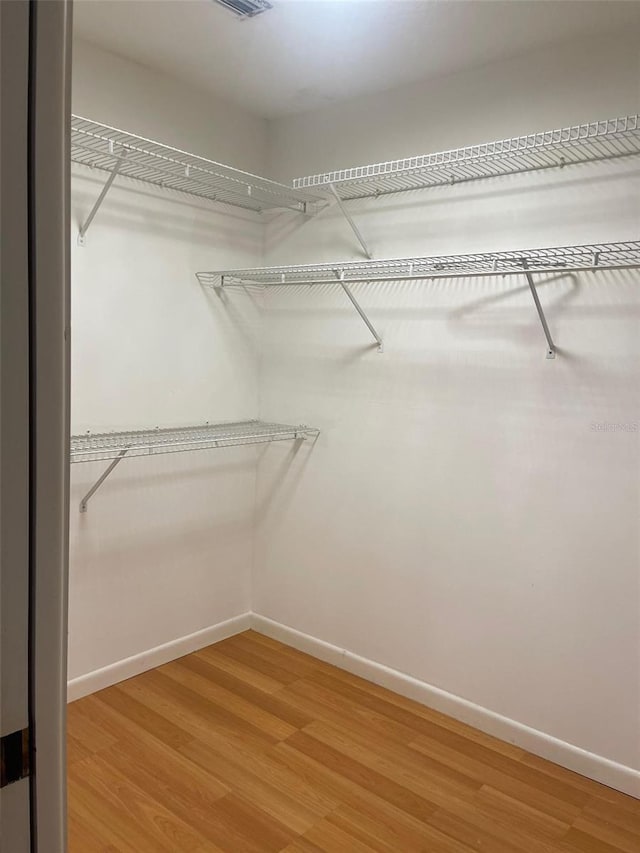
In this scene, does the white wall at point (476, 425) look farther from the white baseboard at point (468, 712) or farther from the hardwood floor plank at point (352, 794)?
the hardwood floor plank at point (352, 794)

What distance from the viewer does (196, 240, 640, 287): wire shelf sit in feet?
6.54

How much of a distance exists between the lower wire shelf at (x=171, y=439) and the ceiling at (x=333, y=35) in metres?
1.37

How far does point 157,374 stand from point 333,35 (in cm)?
137

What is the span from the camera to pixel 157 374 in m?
2.65

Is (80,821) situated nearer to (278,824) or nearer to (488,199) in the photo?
(278,824)

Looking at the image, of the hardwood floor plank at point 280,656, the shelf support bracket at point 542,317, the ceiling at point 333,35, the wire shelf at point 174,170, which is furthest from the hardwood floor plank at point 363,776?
the ceiling at point 333,35

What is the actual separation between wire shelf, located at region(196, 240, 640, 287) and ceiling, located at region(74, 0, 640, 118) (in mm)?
667

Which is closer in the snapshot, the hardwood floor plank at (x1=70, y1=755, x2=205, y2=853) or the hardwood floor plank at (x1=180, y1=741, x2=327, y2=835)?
the hardwood floor plank at (x1=70, y1=755, x2=205, y2=853)

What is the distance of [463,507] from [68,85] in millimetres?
2101

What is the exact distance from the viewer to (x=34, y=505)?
0.57 metres

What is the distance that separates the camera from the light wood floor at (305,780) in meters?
1.85

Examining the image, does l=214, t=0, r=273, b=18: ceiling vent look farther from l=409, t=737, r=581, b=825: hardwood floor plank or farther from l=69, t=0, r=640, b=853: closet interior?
l=409, t=737, r=581, b=825: hardwood floor plank

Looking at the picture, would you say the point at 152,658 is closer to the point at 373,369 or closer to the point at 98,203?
the point at 373,369

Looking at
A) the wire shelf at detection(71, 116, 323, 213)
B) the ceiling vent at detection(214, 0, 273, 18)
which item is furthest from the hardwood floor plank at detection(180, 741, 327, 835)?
the ceiling vent at detection(214, 0, 273, 18)
